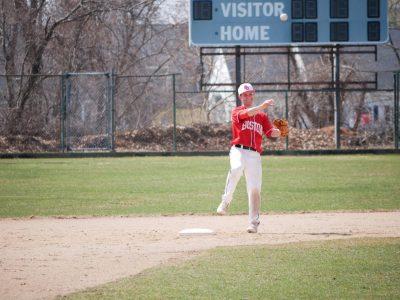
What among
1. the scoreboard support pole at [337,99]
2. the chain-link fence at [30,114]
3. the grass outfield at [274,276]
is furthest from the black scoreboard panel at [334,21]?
the grass outfield at [274,276]

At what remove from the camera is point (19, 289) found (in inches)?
276

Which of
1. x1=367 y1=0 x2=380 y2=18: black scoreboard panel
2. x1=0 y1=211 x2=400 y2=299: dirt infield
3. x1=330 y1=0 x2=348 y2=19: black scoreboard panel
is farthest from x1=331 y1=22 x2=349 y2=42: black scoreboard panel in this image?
x1=0 y1=211 x2=400 y2=299: dirt infield

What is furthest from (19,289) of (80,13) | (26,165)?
(80,13)

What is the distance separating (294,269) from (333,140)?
23572 millimetres

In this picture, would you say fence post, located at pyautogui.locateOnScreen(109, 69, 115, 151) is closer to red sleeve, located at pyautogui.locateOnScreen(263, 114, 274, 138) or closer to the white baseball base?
the white baseball base

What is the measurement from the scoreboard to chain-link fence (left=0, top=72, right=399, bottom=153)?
83.3 inches

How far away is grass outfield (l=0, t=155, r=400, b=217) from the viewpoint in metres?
14.4

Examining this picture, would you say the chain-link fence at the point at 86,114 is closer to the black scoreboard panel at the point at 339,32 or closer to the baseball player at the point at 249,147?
the black scoreboard panel at the point at 339,32

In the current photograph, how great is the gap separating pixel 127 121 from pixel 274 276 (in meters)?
25.5

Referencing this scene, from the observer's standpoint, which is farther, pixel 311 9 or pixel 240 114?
pixel 311 9

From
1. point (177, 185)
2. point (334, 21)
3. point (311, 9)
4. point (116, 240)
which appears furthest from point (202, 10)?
point (116, 240)

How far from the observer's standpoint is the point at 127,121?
32469 millimetres

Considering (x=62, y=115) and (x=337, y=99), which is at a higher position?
(x=337, y=99)

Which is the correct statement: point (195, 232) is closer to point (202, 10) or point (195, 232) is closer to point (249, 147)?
point (249, 147)
